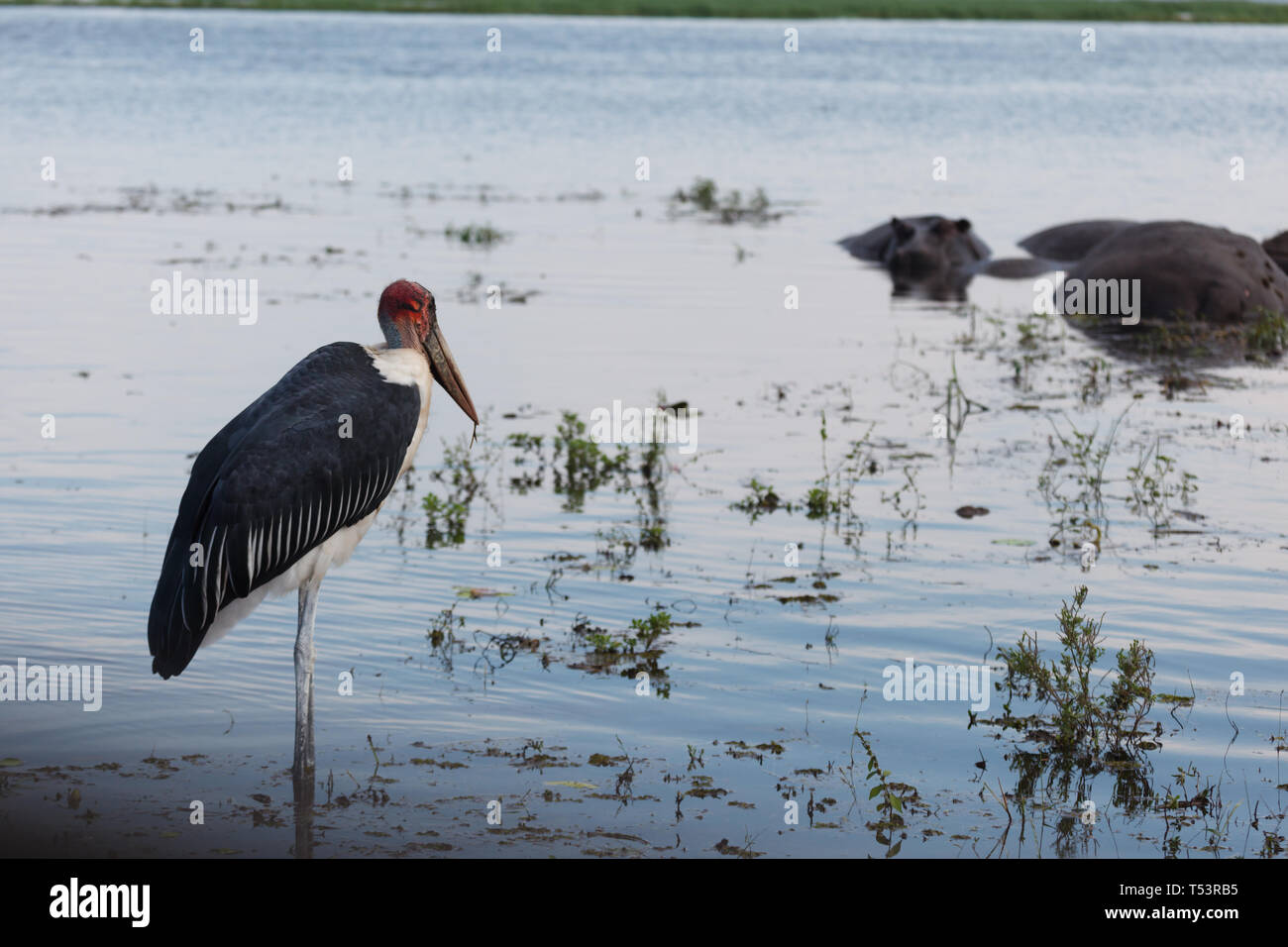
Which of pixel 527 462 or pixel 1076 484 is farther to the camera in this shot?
pixel 527 462

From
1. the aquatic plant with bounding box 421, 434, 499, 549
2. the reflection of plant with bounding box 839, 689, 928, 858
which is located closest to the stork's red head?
the reflection of plant with bounding box 839, 689, 928, 858

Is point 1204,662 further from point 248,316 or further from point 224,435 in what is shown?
point 248,316

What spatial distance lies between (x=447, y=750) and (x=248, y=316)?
31.0 feet

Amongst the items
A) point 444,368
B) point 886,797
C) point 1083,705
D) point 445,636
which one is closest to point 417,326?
point 444,368

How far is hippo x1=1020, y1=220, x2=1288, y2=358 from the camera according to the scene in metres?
15.4

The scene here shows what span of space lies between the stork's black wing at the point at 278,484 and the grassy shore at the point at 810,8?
73827 millimetres

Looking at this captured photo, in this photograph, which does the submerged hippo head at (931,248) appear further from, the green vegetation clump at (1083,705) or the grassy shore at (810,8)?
the grassy shore at (810,8)

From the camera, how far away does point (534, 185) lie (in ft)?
87.5

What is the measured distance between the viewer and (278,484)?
19.2 ft

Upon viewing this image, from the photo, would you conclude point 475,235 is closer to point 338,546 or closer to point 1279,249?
point 1279,249

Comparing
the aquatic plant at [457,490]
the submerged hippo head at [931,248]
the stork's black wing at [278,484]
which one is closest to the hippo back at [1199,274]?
Answer: the submerged hippo head at [931,248]

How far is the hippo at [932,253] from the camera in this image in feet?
62.8

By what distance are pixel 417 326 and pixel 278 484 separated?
0.88m

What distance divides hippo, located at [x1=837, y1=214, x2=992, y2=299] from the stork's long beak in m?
12.7
